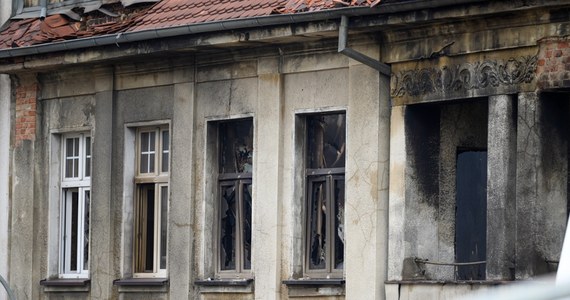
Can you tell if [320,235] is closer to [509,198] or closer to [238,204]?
[238,204]

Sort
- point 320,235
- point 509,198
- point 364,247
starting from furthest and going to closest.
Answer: point 320,235 < point 364,247 < point 509,198

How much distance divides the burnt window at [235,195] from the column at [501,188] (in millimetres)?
3738

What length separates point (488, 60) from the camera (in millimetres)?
13547

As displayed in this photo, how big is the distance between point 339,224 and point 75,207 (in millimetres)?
4600

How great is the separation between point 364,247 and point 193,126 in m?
3.10

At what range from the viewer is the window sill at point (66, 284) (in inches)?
709

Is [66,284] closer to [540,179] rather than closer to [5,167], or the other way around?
[5,167]

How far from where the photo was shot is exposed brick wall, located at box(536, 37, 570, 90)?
12859 millimetres

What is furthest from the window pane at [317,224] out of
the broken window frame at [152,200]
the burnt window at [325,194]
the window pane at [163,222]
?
the window pane at [163,222]

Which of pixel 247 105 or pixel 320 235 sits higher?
pixel 247 105

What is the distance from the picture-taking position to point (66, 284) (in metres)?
18.2

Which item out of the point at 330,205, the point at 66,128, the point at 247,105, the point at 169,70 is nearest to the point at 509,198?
the point at 330,205

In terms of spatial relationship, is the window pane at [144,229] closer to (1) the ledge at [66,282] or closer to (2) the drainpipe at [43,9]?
(1) the ledge at [66,282]

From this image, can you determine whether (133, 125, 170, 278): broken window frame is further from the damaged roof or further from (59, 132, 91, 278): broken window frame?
the damaged roof
